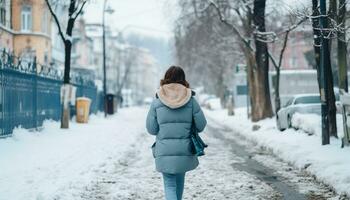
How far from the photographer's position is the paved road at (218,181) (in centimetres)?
891

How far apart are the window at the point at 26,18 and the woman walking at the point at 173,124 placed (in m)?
38.4

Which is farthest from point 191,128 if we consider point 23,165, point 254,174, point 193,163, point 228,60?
point 228,60

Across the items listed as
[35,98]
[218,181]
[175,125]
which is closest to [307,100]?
[35,98]

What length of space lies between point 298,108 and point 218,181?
1222cm

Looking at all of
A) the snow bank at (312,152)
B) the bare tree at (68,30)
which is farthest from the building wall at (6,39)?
the snow bank at (312,152)

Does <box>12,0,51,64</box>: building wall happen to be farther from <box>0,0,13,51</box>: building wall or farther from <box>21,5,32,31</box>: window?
<box>0,0,13,51</box>: building wall

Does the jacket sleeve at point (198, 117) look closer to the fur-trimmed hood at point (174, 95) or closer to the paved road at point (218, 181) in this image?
the fur-trimmed hood at point (174, 95)

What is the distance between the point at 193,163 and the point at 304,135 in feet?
36.8

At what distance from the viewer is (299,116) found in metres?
18.4

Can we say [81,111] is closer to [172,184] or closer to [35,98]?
[35,98]

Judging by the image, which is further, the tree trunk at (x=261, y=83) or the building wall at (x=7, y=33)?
the building wall at (x=7, y=33)

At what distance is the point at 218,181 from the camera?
33.8ft

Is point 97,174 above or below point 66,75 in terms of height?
below

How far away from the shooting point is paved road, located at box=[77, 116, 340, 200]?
891cm
